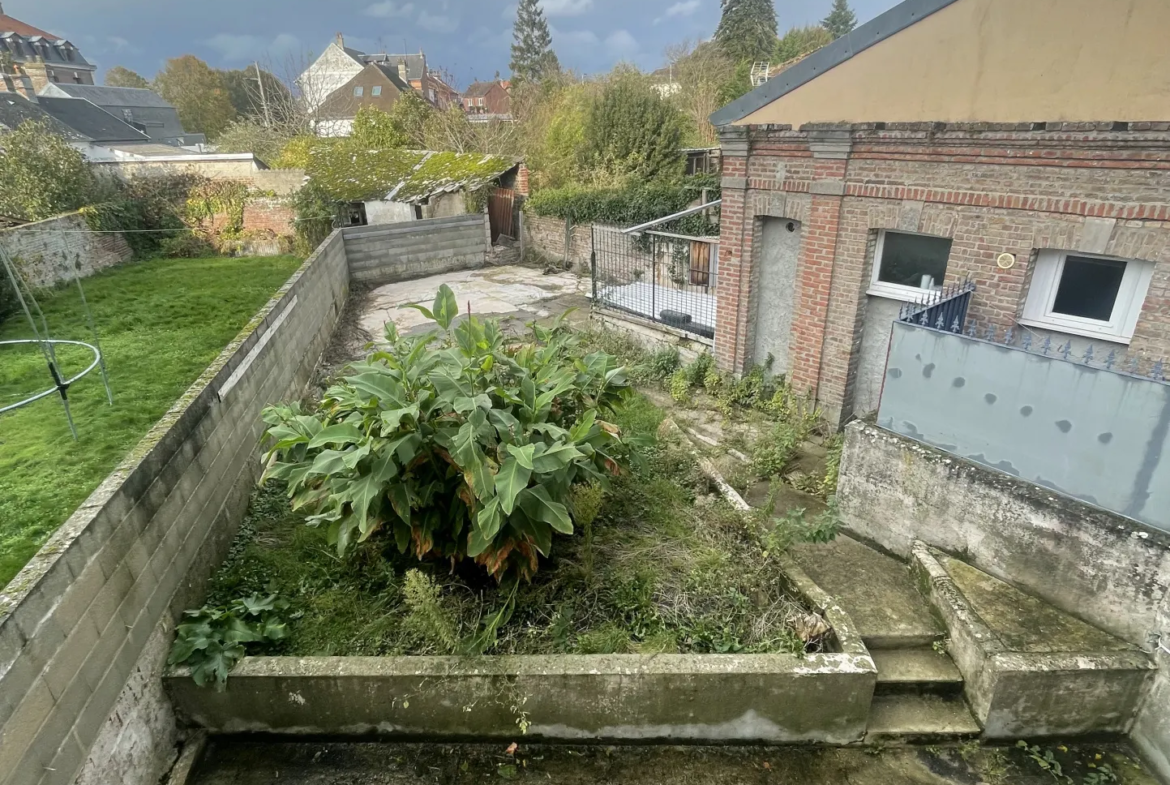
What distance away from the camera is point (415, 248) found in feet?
47.9

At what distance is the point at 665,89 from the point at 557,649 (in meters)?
27.3

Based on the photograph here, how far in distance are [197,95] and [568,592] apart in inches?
2396

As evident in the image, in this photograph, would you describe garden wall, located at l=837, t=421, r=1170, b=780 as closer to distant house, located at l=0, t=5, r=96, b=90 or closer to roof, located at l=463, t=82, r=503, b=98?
roof, located at l=463, t=82, r=503, b=98

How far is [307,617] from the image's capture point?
158 inches

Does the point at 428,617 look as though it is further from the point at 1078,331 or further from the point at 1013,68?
the point at 1013,68

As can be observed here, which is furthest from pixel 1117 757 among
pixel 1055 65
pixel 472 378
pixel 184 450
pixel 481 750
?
pixel 184 450

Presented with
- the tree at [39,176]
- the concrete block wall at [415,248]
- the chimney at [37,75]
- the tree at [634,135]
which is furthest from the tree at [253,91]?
the tree at [634,135]

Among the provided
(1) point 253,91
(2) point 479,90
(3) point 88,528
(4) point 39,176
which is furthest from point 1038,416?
(2) point 479,90

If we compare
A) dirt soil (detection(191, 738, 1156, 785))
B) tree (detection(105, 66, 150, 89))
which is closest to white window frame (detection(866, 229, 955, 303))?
dirt soil (detection(191, 738, 1156, 785))

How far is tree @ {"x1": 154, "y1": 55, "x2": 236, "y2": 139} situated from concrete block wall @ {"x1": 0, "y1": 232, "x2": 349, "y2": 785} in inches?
2161

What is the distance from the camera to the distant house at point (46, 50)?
53.0m

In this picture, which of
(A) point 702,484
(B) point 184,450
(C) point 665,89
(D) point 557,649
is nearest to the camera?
(D) point 557,649

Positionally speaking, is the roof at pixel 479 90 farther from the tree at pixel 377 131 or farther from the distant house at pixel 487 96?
the tree at pixel 377 131

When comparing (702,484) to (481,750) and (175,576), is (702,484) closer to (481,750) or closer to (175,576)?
(481,750)
